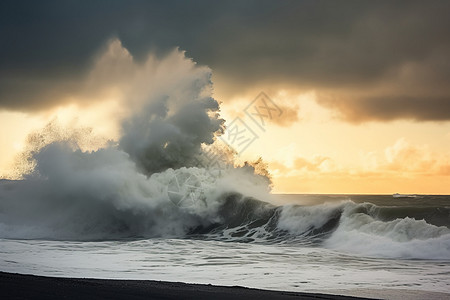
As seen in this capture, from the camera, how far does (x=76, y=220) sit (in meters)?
26.1

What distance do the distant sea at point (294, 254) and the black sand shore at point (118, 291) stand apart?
0.97 m

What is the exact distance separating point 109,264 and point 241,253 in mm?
4373

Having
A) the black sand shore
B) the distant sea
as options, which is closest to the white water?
the distant sea

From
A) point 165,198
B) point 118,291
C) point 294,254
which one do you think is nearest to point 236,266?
point 294,254

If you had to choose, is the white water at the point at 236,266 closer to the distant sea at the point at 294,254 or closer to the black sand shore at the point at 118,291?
the distant sea at the point at 294,254

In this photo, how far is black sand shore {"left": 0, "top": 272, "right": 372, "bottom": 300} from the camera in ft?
24.1

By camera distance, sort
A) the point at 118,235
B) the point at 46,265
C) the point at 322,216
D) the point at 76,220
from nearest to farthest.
Answer: the point at 46,265 < the point at 322,216 < the point at 118,235 < the point at 76,220

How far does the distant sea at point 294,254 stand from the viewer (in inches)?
414

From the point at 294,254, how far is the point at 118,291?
A: 855 centimetres

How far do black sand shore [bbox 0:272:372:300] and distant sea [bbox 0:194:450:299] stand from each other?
97 centimetres

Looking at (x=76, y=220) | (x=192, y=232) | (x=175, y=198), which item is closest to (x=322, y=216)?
(x=192, y=232)

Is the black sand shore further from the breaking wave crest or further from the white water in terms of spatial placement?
the breaking wave crest

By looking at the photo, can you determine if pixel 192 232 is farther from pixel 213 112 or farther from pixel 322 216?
pixel 213 112

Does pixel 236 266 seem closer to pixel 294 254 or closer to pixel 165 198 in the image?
pixel 294 254
